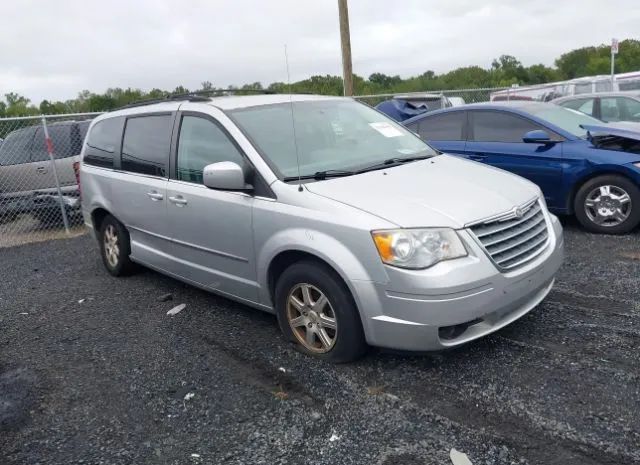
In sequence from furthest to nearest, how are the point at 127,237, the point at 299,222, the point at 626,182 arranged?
the point at 626,182, the point at 127,237, the point at 299,222

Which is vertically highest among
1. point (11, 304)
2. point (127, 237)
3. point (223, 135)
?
point (223, 135)

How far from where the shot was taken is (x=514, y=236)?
11.9 feet

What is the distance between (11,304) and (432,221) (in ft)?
14.9

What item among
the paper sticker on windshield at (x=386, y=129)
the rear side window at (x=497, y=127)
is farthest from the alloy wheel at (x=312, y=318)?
the rear side window at (x=497, y=127)

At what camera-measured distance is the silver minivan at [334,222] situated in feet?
11.0

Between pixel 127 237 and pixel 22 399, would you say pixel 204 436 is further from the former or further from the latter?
pixel 127 237

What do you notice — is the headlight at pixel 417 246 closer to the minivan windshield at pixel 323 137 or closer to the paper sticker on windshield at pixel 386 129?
the minivan windshield at pixel 323 137

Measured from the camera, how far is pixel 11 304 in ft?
19.3

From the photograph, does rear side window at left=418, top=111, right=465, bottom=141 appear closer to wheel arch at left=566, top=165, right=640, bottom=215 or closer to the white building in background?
wheel arch at left=566, top=165, right=640, bottom=215

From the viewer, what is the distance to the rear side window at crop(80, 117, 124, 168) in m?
5.81

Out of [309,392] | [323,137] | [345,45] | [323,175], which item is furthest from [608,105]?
[309,392]

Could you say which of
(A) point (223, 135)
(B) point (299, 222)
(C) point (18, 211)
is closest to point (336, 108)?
(A) point (223, 135)

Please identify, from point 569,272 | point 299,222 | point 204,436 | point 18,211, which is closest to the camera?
point 204,436

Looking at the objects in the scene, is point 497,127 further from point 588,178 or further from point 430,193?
point 430,193
